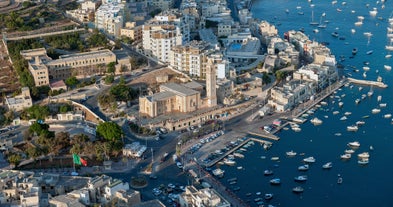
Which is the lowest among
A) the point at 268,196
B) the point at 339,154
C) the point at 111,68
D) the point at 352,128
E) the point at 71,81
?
the point at 268,196

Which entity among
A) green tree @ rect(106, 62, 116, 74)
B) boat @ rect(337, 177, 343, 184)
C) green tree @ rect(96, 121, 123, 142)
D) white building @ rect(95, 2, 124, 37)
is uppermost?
white building @ rect(95, 2, 124, 37)

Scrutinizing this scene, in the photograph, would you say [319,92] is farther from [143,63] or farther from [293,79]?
[143,63]

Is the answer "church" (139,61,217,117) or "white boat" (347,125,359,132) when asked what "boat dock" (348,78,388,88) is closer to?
"white boat" (347,125,359,132)

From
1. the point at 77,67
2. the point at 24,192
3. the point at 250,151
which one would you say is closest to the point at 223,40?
the point at 77,67

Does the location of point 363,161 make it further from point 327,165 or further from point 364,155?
point 327,165

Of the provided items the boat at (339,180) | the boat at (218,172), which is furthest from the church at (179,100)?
the boat at (339,180)

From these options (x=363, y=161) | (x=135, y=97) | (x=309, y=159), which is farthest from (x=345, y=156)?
(x=135, y=97)

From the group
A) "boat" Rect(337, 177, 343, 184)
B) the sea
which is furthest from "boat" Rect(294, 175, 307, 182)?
"boat" Rect(337, 177, 343, 184)
